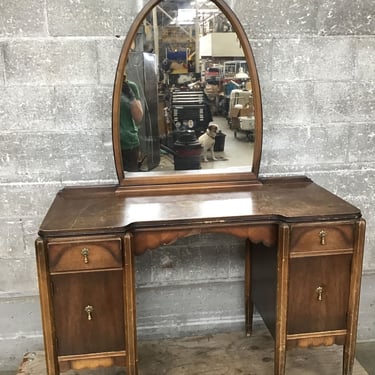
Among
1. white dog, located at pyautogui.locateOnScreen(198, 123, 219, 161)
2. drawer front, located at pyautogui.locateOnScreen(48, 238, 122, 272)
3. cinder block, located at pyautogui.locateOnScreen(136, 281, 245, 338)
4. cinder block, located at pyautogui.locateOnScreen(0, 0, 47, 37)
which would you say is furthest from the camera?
cinder block, located at pyautogui.locateOnScreen(136, 281, 245, 338)

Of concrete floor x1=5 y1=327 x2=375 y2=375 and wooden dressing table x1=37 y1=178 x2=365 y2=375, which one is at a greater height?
wooden dressing table x1=37 y1=178 x2=365 y2=375

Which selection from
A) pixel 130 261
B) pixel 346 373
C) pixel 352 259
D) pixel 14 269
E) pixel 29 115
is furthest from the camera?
pixel 14 269

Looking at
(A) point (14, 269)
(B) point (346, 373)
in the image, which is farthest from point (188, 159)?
(B) point (346, 373)

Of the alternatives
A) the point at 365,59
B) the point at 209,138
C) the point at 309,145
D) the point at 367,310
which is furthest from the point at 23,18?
the point at 367,310

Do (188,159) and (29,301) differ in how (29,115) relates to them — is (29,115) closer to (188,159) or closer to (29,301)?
(188,159)

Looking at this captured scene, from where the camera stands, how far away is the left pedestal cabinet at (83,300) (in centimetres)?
150

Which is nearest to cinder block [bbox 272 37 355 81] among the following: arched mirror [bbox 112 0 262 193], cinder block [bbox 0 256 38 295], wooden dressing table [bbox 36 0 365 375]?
arched mirror [bbox 112 0 262 193]

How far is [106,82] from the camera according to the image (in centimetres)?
189

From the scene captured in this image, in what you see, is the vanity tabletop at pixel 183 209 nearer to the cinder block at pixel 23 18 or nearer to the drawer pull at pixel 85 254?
the drawer pull at pixel 85 254

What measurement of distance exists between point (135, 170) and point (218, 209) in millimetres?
442

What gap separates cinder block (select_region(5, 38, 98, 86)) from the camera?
1.83 m

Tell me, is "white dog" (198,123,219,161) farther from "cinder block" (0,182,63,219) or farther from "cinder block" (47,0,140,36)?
"cinder block" (0,182,63,219)

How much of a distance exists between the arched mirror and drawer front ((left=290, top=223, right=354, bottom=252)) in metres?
0.42

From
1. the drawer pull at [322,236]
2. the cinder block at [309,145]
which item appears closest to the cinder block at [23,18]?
the cinder block at [309,145]
